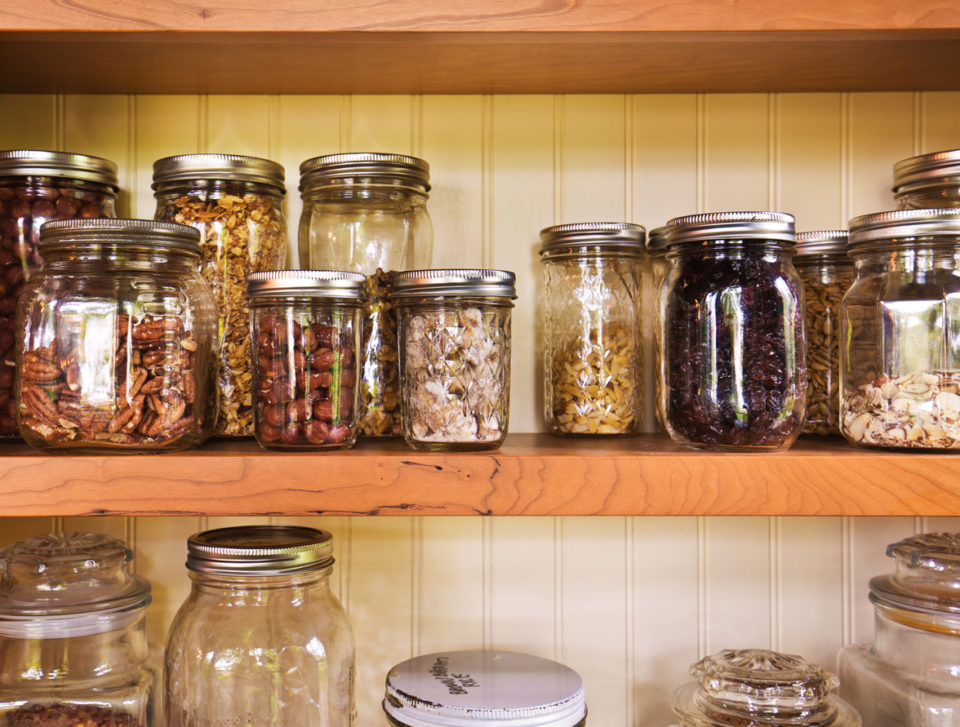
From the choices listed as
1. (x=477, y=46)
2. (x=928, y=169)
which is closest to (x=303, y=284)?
(x=477, y=46)

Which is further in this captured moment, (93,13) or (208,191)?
(208,191)

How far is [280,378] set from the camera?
0.71 metres

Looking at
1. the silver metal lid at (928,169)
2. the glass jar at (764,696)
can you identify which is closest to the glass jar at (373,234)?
the glass jar at (764,696)

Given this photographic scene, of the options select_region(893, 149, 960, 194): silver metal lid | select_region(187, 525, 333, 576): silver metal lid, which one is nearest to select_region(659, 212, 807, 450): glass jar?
select_region(893, 149, 960, 194): silver metal lid

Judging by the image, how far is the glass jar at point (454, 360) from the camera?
2.34 ft

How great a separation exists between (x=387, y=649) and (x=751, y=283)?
59 cm

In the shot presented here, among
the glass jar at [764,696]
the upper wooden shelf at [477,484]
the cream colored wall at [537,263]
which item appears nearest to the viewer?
the upper wooden shelf at [477,484]

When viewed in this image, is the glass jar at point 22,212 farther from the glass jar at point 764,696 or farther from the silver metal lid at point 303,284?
the glass jar at point 764,696

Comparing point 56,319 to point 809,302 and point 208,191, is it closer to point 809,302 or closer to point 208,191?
point 208,191

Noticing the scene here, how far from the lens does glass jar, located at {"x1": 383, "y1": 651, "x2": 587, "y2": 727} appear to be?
74 centimetres

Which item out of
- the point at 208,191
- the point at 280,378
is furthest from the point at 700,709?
the point at 208,191

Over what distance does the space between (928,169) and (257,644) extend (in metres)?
0.84

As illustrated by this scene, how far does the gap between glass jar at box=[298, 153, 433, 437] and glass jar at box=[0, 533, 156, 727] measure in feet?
1.00

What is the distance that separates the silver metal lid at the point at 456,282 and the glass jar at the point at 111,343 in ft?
0.67
